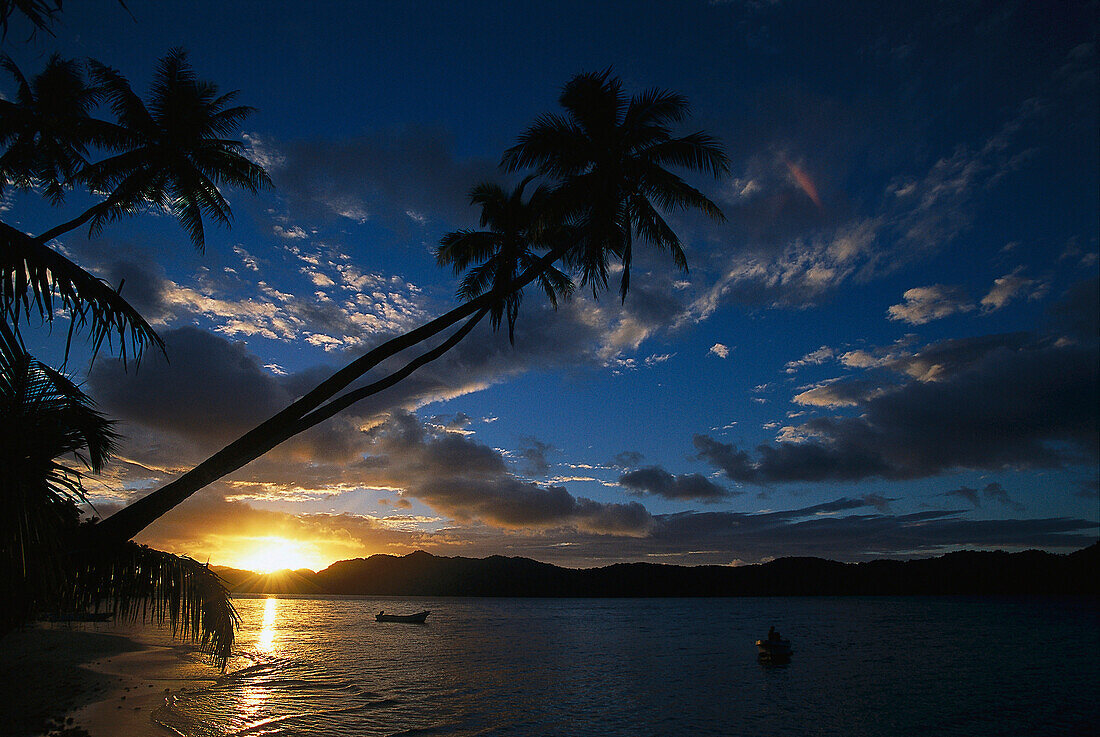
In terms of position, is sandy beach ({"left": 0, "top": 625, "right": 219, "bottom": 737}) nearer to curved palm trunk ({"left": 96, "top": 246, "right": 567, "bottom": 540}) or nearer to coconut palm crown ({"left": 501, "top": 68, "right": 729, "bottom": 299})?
curved palm trunk ({"left": 96, "top": 246, "right": 567, "bottom": 540})

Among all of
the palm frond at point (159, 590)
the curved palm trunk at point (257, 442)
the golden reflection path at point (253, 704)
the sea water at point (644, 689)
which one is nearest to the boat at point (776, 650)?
the sea water at point (644, 689)

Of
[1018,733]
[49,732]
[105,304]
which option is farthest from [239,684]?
[1018,733]

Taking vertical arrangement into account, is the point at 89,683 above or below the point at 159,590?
below

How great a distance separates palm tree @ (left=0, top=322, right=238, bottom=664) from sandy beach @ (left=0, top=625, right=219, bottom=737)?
3.93 m

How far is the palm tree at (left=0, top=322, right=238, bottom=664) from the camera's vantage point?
505cm

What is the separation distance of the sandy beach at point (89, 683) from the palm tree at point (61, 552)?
155 inches

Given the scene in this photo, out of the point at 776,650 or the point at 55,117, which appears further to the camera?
the point at 776,650

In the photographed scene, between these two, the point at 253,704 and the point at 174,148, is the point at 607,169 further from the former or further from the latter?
the point at 253,704

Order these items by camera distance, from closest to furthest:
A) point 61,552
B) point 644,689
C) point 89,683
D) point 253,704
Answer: point 61,552, point 253,704, point 89,683, point 644,689

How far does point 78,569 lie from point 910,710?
35.4m

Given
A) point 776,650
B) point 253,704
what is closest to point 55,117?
point 253,704

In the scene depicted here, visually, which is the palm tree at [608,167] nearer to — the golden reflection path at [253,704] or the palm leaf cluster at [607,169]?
the palm leaf cluster at [607,169]

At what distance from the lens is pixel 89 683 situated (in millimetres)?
27844

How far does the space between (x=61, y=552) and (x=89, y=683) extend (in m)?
31.9
